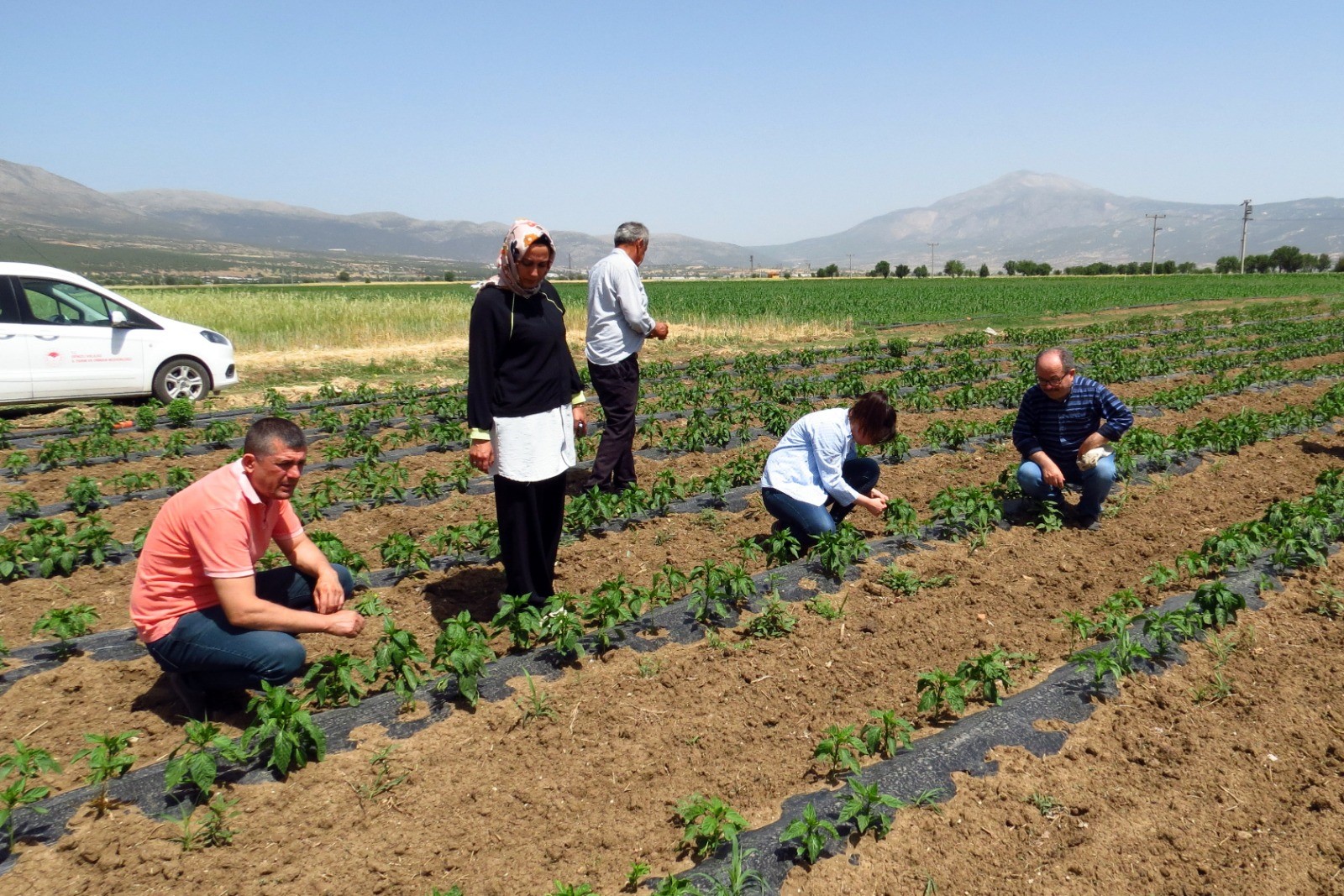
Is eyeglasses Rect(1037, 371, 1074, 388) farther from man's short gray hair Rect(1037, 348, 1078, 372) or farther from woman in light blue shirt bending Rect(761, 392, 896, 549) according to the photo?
woman in light blue shirt bending Rect(761, 392, 896, 549)

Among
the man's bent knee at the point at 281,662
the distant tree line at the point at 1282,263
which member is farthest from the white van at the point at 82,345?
the distant tree line at the point at 1282,263

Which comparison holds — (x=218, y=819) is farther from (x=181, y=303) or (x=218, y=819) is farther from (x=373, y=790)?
(x=181, y=303)

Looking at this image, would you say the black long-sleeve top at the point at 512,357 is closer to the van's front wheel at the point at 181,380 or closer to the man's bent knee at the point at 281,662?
the man's bent knee at the point at 281,662

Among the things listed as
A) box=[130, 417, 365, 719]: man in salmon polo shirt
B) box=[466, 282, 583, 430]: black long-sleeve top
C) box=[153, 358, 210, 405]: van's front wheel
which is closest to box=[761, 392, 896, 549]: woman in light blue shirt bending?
box=[466, 282, 583, 430]: black long-sleeve top

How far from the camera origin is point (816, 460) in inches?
209

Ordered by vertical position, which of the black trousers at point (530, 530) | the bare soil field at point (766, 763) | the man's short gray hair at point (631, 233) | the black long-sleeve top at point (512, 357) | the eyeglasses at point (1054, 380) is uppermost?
the man's short gray hair at point (631, 233)

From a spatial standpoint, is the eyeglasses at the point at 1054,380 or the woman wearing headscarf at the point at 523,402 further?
the eyeglasses at the point at 1054,380

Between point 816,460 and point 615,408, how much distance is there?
170cm

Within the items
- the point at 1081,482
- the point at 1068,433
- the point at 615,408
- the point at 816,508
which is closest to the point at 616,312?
the point at 615,408

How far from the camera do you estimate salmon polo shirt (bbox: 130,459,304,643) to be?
133 inches

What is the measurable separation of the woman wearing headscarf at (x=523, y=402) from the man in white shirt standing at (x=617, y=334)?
1761 millimetres

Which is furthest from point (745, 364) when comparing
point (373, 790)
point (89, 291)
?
point (373, 790)

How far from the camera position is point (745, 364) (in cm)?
1407

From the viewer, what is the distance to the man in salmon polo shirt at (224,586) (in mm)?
3381
